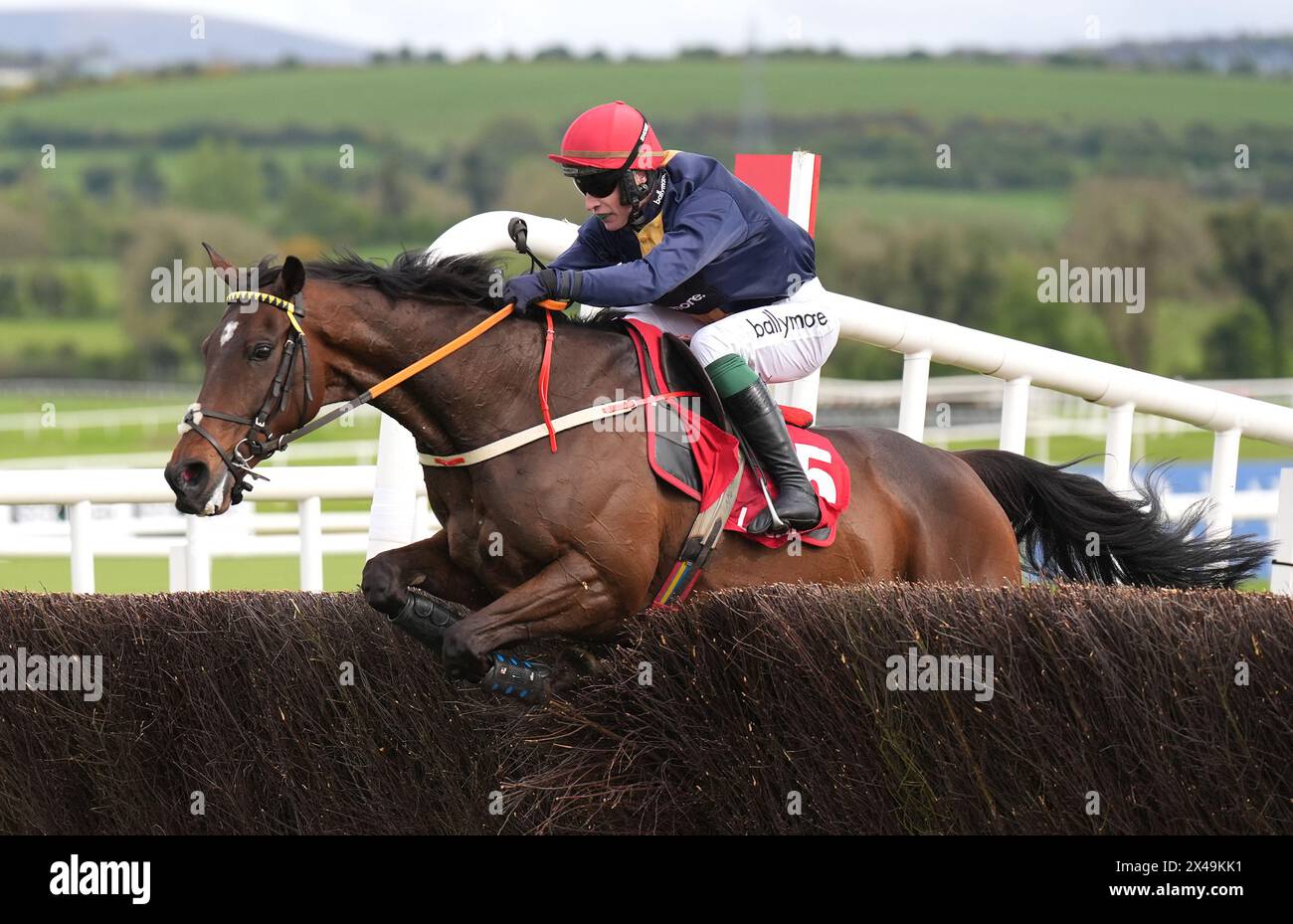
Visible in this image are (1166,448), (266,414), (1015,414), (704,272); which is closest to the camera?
(266,414)

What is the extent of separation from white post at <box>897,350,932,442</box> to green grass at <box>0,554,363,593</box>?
21.0 ft

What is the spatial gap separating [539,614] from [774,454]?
2.49 ft

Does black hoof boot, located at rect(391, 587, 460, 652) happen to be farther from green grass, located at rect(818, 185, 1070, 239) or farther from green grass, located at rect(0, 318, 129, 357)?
green grass, located at rect(818, 185, 1070, 239)

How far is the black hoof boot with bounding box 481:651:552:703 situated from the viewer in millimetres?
3939

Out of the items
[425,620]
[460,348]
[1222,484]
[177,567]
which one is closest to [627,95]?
[177,567]

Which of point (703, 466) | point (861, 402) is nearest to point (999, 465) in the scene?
point (703, 466)

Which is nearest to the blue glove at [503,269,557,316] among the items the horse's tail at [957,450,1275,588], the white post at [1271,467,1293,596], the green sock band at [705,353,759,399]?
the green sock band at [705,353,759,399]

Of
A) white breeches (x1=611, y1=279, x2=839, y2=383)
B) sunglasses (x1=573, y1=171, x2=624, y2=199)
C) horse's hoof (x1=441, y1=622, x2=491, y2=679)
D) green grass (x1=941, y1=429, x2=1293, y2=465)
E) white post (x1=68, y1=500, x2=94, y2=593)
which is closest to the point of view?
horse's hoof (x1=441, y1=622, x2=491, y2=679)

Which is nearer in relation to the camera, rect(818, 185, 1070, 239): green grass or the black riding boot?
the black riding boot

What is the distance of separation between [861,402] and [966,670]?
18.1 m

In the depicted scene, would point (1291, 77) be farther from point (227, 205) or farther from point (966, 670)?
point (966, 670)

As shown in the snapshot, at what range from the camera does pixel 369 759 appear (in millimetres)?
4328

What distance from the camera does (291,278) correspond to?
3834mm

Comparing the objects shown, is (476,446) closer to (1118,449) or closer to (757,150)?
(1118,449)
